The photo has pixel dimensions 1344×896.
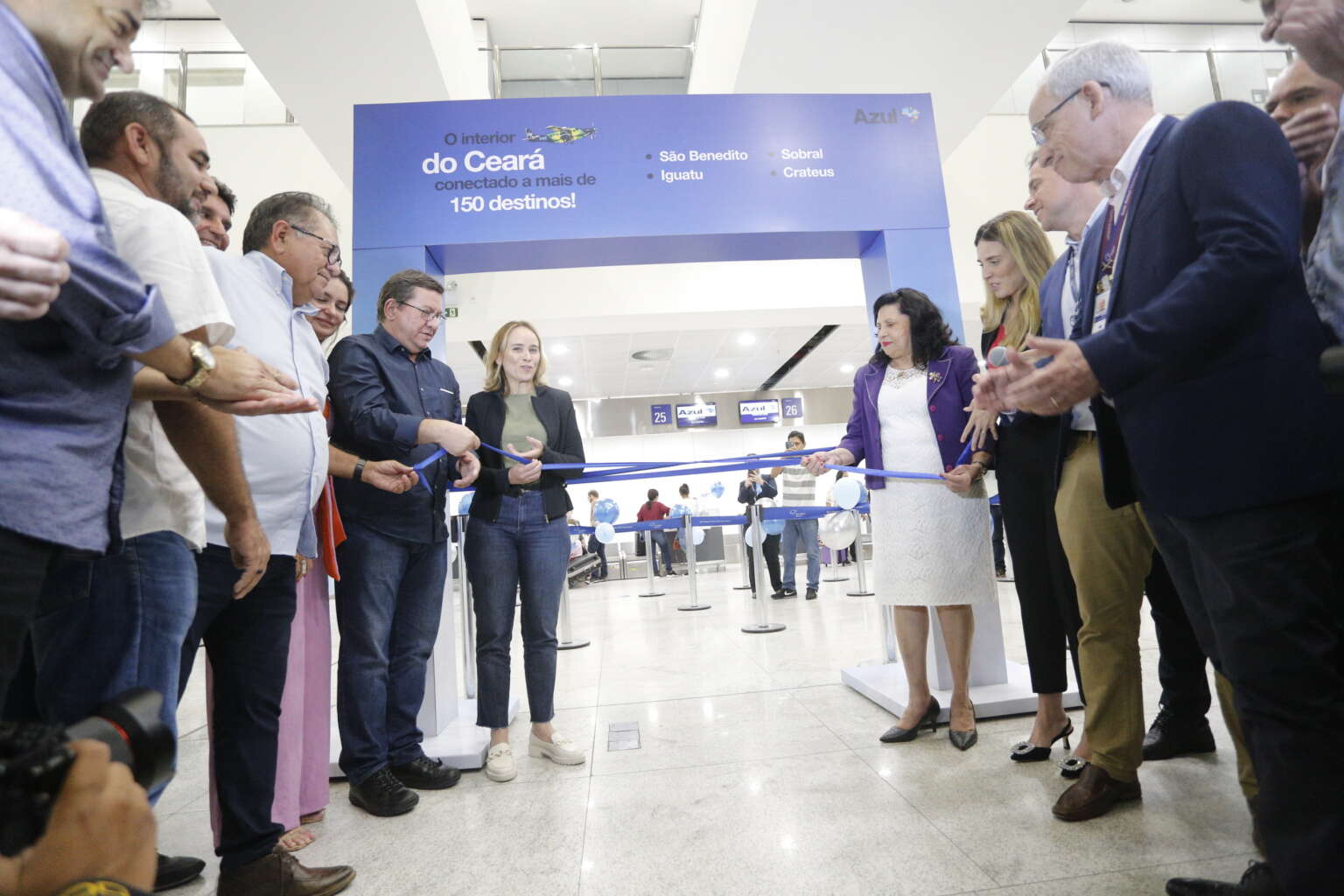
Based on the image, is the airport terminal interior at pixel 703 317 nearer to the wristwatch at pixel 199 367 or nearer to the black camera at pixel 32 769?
the wristwatch at pixel 199 367

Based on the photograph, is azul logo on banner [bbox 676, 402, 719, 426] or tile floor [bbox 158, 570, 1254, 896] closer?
tile floor [bbox 158, 570, 1254, 896]

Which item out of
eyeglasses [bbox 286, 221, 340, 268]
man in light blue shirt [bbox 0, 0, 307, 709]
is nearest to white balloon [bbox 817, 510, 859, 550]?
eyeglasses [bbox 286, 221, 340, 268]

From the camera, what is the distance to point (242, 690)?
1558mm

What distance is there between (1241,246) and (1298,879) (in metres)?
0.88

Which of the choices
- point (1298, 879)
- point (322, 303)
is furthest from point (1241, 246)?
point (322, 303)

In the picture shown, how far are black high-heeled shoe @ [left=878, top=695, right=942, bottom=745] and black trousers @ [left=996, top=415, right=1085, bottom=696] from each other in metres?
0.41

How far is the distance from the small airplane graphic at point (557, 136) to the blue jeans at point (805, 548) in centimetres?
495

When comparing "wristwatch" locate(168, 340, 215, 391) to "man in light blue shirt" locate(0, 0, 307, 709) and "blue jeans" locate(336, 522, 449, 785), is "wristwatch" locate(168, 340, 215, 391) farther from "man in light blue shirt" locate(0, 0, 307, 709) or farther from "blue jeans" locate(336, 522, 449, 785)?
"blue jeans" locate(336, 522, 449, 785)

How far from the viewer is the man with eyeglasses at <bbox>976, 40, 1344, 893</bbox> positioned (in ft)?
3.27

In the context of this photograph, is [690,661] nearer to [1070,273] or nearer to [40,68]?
[1070,273]

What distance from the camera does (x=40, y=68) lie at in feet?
2.51

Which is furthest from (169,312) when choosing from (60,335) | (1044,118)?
(1044,118)

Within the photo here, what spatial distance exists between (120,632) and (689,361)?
10574mm

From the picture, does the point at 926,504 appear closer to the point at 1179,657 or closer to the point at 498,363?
the point at 1179,657
